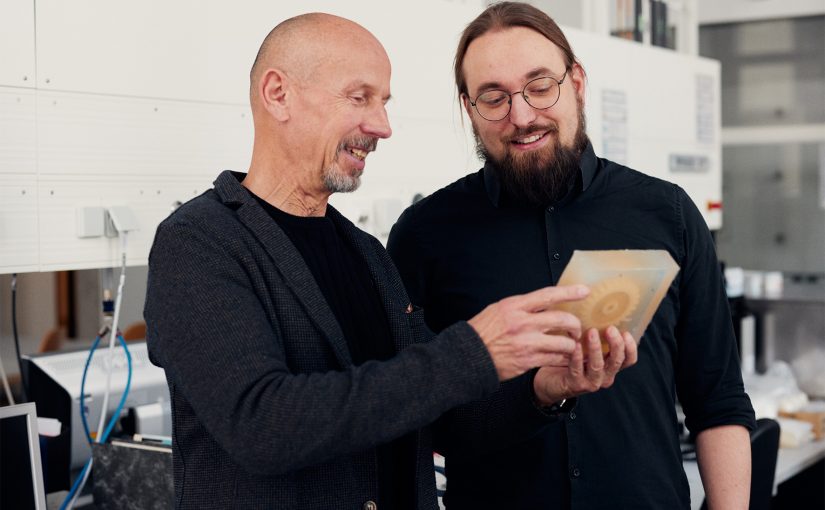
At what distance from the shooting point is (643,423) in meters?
1.53

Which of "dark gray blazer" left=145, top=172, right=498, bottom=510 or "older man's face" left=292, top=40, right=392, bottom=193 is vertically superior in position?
"older man's face" left=292, top=40, right=392, bottom=193

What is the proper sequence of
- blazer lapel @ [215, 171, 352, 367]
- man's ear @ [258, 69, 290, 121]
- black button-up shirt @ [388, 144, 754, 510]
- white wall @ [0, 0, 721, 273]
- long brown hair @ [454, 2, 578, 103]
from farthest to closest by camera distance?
1. white wall @ [0, 0, 721, 273]
2. long brown hair @ [454, 2, 578, 103]
3. black button-up shirt @ [388, 144, 754, 510]
4. man's ear @ [258, 69, 290, 121]
5. blazer lapel @ [215, 171, 352, 367]

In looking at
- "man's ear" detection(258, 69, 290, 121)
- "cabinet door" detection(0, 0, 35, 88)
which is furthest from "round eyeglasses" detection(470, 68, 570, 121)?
"cabinet door" detection(0, 0, 35, 88)

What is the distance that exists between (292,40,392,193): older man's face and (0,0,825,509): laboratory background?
2.50 ft

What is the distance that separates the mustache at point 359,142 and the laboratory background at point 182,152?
0.79 metres

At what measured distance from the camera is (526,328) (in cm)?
103

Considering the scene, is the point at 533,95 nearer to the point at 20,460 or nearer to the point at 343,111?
the point at 343,111

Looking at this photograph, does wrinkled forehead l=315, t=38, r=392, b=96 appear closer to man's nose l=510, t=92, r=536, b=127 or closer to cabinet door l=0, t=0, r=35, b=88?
man's nose l=510, t=92, r=536, b=127

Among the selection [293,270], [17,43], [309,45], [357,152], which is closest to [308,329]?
[293,270]

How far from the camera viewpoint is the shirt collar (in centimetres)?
160

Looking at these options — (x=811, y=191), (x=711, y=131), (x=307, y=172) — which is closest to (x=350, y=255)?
(x=307, y=172)

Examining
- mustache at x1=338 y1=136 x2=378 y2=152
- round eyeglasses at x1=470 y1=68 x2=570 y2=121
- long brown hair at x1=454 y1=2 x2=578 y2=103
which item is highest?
long brown hair at x1=454 y1=2 x2=578 y2=103

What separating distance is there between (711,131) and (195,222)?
320cm

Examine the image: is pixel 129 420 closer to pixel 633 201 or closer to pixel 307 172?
pixel 307 172
